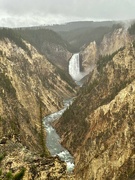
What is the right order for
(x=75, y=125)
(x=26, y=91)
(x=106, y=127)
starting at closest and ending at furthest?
→ (x=106, y=127) < (x=75, y=125) < (x=26, y=91)

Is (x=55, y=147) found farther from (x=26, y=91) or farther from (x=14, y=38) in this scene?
(x=14, y=38)

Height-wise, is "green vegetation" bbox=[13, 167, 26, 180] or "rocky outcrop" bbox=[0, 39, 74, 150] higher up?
"rocky outcrop" bbox=[0, 39, 74, 150]

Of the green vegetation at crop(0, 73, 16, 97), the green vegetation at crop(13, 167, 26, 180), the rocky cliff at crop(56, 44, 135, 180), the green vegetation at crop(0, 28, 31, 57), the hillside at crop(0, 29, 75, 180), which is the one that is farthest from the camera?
the green vegetation at crop(0, 28, 31, 57)

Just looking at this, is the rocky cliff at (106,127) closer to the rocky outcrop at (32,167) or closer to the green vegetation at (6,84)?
the green vegetation at (6,84)

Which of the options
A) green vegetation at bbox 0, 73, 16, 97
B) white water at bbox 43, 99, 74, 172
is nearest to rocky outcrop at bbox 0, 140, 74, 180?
white water at bbox 43, 99, 74, 172

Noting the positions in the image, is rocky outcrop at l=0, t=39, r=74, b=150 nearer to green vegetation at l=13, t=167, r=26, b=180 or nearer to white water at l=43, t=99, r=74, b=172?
white water at l=43, t=99, r=74, b=172

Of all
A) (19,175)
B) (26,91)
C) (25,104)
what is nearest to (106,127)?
(25,104)

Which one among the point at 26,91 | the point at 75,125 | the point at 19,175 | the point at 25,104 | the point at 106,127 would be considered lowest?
the point at 19,175

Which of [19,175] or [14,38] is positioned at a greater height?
[14,38]
